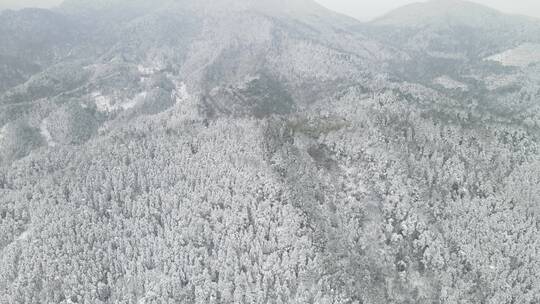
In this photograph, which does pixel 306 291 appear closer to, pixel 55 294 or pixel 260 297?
pixel 260 297

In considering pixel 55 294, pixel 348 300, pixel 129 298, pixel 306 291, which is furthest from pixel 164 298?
pixel 348 300

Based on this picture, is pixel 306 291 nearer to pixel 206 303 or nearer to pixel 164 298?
pixel 206 303

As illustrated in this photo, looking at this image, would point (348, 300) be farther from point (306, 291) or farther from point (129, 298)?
point (129, 298)

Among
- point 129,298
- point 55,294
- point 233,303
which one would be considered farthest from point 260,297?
point 55,294

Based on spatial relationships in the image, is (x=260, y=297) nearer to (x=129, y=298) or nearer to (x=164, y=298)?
(x=164, y=298)

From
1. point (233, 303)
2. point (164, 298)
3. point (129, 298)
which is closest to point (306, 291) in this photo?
point (233, 303)

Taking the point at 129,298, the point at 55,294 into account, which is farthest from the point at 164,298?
the point at 55,294
